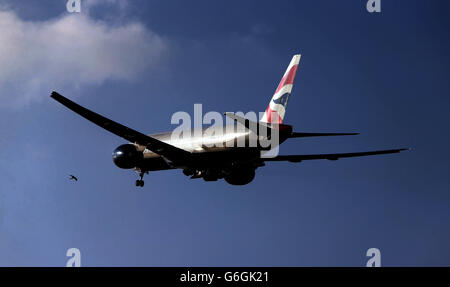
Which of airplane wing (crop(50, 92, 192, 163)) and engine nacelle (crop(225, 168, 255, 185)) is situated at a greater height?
airplane wing (crop(50, 92, 192, 163))

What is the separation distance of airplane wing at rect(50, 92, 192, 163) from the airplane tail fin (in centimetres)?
712

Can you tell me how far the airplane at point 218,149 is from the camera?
50.9 metres

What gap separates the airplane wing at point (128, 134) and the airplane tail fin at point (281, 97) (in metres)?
7.12

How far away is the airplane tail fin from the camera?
5375 centimetres

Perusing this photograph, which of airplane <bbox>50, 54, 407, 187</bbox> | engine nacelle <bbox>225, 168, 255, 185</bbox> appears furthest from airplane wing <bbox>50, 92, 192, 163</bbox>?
engine nacelle <bbox>225, 168, 255, 185</bbox>

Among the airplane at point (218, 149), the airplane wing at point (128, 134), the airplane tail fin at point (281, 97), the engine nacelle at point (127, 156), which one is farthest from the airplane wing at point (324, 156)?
the engine nacelle at point (127, 156)

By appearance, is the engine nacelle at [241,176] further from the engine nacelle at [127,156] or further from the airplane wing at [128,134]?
the engine nacelle at [127,156]

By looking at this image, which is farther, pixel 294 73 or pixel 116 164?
pixel 116 164

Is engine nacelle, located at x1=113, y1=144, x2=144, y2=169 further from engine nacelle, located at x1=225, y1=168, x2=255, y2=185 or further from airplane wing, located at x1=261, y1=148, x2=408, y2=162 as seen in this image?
airplane wing, located at x1=261, y1=148, x2=408, y2=162

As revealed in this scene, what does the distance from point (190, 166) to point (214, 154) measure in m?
3.04

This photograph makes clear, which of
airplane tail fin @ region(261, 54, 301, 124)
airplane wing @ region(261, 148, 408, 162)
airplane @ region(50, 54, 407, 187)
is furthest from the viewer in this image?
airplane wing @ region(261, 148, 408, 162)
